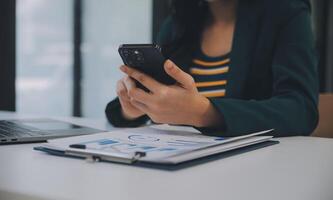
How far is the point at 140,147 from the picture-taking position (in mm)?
647

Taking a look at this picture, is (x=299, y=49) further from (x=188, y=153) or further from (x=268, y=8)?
(x=188, y=153)

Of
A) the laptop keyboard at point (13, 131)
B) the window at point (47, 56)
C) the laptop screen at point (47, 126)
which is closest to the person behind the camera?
the laptop keyboard at point (13, 131)

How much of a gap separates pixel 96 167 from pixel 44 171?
0.22 ft

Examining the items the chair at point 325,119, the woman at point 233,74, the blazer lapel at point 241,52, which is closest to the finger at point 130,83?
the woman at point 233,74

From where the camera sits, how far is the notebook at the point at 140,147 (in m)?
0.58

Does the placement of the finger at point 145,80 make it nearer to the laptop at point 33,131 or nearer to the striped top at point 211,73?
the laptop at point 33,131

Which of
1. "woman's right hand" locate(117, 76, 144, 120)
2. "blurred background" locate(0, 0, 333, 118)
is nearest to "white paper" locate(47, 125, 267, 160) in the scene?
"woman's right hand" locate(117, 76, 144, 120)

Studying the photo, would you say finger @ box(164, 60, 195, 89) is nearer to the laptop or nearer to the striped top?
the laptop

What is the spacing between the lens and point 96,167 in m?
0.58

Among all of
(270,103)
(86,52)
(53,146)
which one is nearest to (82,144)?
(53,146)

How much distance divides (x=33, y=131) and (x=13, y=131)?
1.6 inches

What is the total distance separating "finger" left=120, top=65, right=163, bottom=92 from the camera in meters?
0.78

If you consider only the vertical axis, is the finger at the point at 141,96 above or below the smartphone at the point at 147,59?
below

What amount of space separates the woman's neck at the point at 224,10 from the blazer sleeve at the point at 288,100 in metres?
0.24
